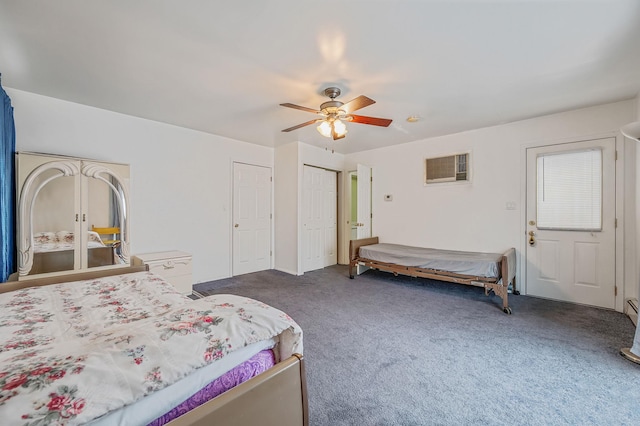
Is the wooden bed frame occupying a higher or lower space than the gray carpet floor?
higher

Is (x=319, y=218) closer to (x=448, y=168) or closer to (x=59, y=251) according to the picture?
(x=448, y=168)

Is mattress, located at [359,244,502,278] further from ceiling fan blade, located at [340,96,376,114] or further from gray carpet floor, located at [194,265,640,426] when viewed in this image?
ceiling fan blade, located at [340,96,376,114]

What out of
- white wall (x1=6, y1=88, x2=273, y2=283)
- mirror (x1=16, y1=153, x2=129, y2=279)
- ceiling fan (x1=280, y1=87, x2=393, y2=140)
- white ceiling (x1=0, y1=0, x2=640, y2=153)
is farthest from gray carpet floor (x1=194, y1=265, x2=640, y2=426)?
white ceiling (x1=0, y1=0, x2=640, y2=153)

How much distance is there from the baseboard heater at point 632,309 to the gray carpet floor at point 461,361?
0.25ft

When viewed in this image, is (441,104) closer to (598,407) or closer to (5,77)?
(598,407)

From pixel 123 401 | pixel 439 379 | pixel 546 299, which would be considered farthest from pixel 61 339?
pixel 546 299

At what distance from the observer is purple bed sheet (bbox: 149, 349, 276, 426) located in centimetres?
89

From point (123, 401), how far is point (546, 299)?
4.57 m

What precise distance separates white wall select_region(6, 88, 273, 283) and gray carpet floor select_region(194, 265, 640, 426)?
1.44 meters

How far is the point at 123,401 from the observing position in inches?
29.6

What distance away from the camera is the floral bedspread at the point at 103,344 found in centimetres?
69

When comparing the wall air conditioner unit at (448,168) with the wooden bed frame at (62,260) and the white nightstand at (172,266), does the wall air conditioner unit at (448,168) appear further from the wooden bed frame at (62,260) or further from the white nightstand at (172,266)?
the wooden bed frame at (62,260)

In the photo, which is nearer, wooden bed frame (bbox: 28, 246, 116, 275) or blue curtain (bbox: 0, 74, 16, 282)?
blue curtain (bbox: 0, 74, 16, 282)

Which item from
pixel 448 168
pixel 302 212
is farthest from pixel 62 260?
pixel 448 168
